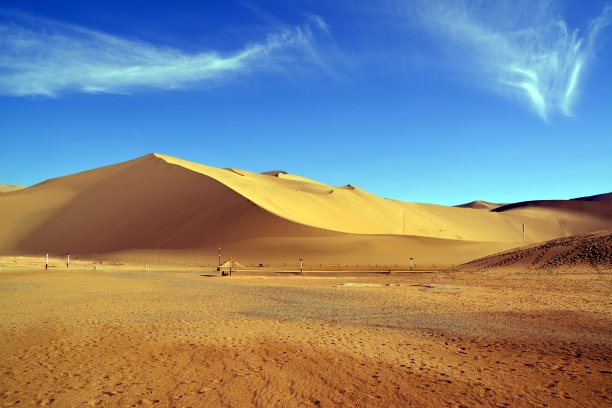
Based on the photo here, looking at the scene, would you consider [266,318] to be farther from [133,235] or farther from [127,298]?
[133,235]

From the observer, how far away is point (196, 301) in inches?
598

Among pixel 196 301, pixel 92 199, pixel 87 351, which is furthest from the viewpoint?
pixel 92 199

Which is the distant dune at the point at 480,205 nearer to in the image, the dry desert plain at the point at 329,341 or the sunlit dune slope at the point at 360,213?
the sunlit dune slope at the point at 360,213

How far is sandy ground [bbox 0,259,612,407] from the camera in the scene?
6.01m

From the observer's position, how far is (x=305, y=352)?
8.11 metres

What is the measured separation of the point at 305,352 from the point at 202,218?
51424 millimetres

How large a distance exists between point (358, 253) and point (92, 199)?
4268cm

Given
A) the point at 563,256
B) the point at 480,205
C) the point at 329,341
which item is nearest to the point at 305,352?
the point at 329,341

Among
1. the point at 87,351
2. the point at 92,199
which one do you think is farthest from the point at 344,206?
the point at 87,351

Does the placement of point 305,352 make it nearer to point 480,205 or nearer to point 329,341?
point 329,341

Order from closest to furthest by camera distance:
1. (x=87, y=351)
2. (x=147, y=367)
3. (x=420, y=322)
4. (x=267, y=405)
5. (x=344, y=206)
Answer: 1. (x=267, y=405)
2. (x=147, y=367)
3. (x=87, y=351)
4. (x=420, y=322)
5. (x=344, y=206)

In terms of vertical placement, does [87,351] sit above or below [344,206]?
below

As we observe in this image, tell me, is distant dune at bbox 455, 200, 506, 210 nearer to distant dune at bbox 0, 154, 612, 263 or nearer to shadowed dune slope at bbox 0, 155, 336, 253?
distant dune at bbox 0, 154, 612, 263

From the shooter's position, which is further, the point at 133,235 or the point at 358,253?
the point at 133,235
